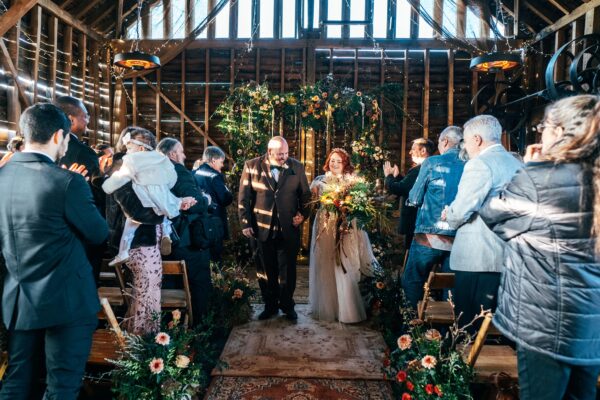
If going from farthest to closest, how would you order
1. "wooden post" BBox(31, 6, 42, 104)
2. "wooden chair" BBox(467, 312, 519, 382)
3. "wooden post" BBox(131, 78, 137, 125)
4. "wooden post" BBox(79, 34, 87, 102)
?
"wooden post" BBox(131, 78, 137, 125) → "wooden post" BBox(79, 34, 87, 102) → "wooden post" BBox(31, 6, 42, 104) → "wooden chair" BBox(467, 312, 519, 382)

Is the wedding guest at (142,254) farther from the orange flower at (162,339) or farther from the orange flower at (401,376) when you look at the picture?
the orange flower at (401,376)

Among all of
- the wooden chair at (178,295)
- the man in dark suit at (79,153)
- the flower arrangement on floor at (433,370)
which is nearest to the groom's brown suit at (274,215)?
the wooden chair at (178,295)

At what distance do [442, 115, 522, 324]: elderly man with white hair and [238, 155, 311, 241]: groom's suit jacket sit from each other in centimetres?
192

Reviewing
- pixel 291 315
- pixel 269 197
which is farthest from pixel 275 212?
pixel 291 315

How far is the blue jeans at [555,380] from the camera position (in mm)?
1683

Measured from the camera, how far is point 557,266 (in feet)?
5.54

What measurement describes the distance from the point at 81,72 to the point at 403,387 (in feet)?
25.8

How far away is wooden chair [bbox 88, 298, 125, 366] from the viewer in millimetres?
2574

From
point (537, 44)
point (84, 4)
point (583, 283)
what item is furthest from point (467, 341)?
point (84, 4)

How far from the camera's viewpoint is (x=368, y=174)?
305 inches

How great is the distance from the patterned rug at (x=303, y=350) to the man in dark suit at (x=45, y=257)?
1.49 metres

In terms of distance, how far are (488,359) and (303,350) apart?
1.65 m

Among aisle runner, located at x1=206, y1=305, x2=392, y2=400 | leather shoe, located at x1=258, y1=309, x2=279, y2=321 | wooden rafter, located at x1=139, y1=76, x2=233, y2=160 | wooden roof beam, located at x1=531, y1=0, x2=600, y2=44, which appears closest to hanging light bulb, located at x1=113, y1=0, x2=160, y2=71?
wooden rafter, located at x1=139, y1=76, x2=233, y2=160

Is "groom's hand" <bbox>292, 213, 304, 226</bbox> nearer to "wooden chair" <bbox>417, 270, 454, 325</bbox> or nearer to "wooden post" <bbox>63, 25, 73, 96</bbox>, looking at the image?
"wooden chair" <bbox>417, 270, 454, 325</bbox>
